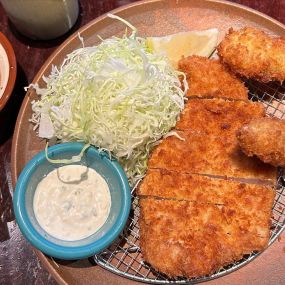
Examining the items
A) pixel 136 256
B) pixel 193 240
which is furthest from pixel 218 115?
pixel 136 256

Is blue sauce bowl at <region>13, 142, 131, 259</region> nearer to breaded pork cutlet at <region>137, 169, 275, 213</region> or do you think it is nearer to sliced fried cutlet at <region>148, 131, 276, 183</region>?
breaded pork cutlet at <region>137, 169, 275, 213</region>

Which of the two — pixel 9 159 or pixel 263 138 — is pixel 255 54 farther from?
pixel 9 159

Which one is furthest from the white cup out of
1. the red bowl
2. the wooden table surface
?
the red bowl

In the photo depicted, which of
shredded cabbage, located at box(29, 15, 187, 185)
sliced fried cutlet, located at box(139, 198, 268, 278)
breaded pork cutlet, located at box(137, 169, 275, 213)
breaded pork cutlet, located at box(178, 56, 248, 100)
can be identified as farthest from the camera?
breaded pork cutlet, located at box(178, 56, 248, 100)

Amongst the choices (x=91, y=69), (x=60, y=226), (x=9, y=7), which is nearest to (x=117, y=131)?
(x=91, y=69)

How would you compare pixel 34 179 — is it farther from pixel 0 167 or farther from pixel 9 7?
pixel 9 7

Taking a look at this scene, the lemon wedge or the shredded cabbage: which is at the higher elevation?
the lemon wedge
